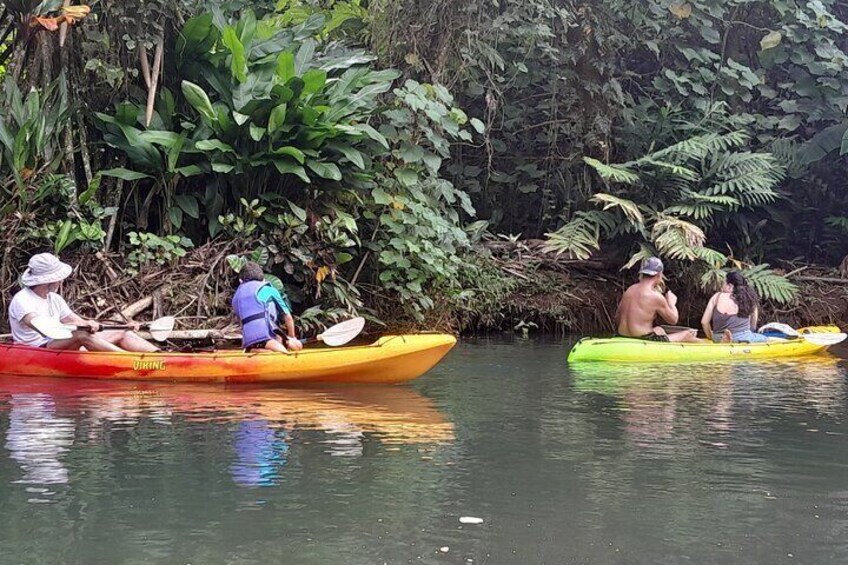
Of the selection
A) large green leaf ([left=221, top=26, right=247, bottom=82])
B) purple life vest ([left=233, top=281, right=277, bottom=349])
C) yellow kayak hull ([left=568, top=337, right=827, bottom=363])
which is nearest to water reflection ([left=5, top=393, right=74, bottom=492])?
purple life vest ([left=233, top=281, right=277, bottom=349])

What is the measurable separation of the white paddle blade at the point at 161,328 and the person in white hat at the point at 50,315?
307 millimetres

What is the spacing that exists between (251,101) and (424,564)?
667 cm

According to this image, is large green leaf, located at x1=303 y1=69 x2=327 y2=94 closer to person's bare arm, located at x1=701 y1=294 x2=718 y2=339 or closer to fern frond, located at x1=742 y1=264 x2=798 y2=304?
person's bare arm, located at x1=701 y1=294 x2=718 y2=339

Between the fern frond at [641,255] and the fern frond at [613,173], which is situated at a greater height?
the fern frond at [613,173]

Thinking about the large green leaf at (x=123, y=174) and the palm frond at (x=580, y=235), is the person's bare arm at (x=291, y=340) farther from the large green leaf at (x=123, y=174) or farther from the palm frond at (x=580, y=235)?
the palm frond at (x=580, y=235)

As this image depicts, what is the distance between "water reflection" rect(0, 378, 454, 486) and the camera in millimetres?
5203

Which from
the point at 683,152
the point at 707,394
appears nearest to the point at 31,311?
the point at 707,394

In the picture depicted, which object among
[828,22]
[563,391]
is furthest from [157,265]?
[828,22]

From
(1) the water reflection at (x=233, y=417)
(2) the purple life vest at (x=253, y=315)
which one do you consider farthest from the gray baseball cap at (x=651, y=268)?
(2) the purple life vest at (x=253, y=315)

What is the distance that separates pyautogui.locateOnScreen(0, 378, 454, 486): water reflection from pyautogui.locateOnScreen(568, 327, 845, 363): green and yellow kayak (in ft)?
7.70

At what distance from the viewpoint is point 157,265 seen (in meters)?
9.47

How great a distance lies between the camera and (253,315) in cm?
795

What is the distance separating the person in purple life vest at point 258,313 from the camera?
7.93 meters

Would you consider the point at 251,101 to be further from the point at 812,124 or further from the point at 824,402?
the point at 812,124
